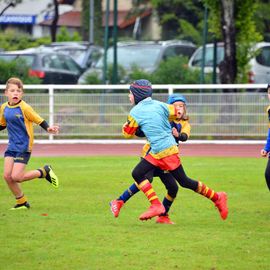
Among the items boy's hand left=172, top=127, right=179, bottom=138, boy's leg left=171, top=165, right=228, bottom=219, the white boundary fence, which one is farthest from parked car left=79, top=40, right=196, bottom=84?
boy's leg left=171, top=165, right=228, bottom=219

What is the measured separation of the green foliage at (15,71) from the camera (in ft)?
82.7

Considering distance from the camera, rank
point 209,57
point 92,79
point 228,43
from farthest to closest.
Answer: point 209,57 → point 92,79 → point 228,43

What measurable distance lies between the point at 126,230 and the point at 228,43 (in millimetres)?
14796

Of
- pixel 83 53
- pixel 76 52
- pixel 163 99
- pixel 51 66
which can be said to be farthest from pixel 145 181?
pixel 76 52

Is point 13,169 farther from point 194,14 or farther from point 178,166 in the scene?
point 194,14

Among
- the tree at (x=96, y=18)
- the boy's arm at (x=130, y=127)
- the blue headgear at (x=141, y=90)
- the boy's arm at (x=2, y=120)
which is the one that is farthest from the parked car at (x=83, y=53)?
the boy's arm at (x=130, y=127)

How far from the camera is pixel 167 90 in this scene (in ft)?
75.9

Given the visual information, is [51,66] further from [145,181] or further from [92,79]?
[145,181]

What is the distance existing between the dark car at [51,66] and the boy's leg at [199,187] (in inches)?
679

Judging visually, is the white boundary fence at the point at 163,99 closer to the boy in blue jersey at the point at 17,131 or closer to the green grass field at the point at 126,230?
the green grass field at the point at 126,230

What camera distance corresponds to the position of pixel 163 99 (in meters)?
22.6

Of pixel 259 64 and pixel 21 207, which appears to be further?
pixel 259 64

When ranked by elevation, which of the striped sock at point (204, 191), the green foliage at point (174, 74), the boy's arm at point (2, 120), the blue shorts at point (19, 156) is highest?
the boy's arm at point (2, 120)

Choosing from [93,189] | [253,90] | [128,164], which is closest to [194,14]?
[253,90]
